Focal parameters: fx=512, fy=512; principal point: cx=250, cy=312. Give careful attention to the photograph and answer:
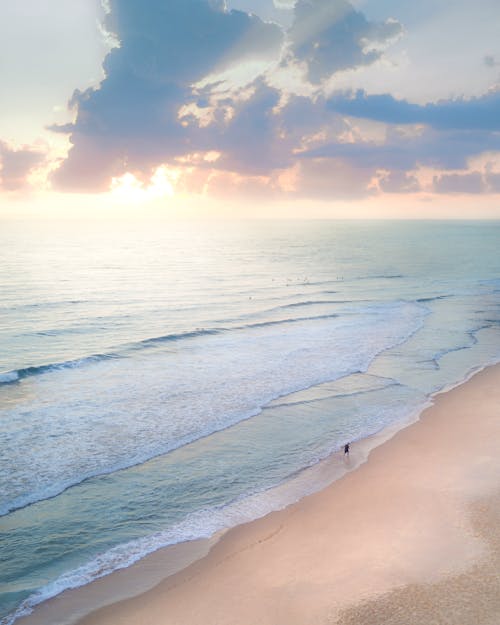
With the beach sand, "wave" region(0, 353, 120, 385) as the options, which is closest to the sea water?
"wave" region(0, 353, 120, 385)

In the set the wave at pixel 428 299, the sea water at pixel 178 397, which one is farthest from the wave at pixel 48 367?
the wave at pixel 428 299

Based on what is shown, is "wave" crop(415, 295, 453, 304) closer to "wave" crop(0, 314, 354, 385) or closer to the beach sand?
"wave" crop(0, 314, 354, 385)

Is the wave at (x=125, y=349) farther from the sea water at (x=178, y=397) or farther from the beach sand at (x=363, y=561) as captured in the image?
the beach sand at (x=363, y=561)

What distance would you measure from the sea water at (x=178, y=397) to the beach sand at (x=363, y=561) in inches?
55.0

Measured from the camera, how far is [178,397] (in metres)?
25.0

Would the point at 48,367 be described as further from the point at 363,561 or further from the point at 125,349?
the point at 363,561

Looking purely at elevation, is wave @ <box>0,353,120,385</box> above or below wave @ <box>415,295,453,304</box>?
above

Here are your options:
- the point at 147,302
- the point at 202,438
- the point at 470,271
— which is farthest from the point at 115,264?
the point at 202,438

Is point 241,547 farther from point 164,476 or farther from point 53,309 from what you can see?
point 53,309

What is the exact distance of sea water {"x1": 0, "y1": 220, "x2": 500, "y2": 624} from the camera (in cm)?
1438

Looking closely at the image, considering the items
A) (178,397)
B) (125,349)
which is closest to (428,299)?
(125,349)

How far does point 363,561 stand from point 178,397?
1430 centimetres

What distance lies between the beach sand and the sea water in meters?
1.40

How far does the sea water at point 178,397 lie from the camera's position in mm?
14375
